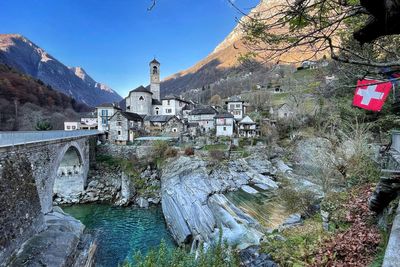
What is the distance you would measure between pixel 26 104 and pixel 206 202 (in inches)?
2186

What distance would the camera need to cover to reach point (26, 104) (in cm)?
5438

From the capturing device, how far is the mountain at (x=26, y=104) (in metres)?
48.8

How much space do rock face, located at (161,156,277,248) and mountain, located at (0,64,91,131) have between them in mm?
39741

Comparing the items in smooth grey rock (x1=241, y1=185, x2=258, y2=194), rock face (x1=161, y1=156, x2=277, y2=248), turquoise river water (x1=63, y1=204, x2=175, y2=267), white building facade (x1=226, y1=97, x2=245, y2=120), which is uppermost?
white building facade (x1=226, y1=97, x2=245, y2=120)

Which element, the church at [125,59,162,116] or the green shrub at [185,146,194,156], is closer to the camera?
the green shrub at [185,146,194,156]

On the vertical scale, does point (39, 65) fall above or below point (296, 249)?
above

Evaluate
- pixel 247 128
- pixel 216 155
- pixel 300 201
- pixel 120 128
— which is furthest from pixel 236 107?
pixel 300 201

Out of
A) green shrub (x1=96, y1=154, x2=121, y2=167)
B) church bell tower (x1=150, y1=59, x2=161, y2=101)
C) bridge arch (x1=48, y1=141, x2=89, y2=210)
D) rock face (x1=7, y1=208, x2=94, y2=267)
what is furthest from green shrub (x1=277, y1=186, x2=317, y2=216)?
church bell tower (x1=150, y1=59, x2=161, y2=101)

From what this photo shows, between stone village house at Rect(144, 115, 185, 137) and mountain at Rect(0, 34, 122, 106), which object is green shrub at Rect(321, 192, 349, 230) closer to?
stone village house at Rect(144, 115, 185, 137)

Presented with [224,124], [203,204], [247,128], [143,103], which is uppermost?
[143,103]

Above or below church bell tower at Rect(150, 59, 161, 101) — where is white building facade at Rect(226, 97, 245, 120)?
below

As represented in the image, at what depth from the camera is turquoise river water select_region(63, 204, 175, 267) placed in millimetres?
15008

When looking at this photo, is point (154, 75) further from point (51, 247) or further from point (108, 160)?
point (51, 247)

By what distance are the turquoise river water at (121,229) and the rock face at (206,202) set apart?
134 cm
